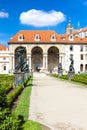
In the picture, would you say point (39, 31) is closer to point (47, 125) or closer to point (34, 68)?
point (34, 68)

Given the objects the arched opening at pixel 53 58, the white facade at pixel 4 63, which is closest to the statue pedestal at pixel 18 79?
the white facade at pixel 4 63

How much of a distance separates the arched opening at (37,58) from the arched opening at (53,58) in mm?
2488

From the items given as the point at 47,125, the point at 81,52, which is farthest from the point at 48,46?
the point at 47,125

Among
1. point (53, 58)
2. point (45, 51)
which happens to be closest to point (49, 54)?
point (53, 58)

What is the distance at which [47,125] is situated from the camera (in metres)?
8.45

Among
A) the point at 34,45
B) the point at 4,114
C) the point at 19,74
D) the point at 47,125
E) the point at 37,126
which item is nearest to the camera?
the point at 4,114

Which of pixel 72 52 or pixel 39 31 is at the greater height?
pixel 39 31

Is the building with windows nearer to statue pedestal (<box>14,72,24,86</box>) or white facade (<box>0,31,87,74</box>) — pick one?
white facade (<box>0,31,87,74</box>)

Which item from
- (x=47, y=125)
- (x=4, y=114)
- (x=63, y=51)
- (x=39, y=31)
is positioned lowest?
(x=47, y=125)

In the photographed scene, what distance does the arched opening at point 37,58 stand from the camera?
84.6 metres

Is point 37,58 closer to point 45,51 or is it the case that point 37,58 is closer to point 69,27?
point 45,51

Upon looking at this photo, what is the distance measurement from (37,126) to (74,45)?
248 ft

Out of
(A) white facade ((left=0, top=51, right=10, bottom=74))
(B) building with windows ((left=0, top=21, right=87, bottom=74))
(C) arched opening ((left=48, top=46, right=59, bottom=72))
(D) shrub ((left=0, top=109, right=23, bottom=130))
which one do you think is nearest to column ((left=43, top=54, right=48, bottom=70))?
(B) building with windows ((left=0, top=21, right=87, bottom=74))

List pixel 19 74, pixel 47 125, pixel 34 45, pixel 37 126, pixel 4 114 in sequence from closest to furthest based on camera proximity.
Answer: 1. pixel 4 114
2. pixel 37 126
3. pixel 47 125
4. pixel 19 74
5. pixel 34 45
